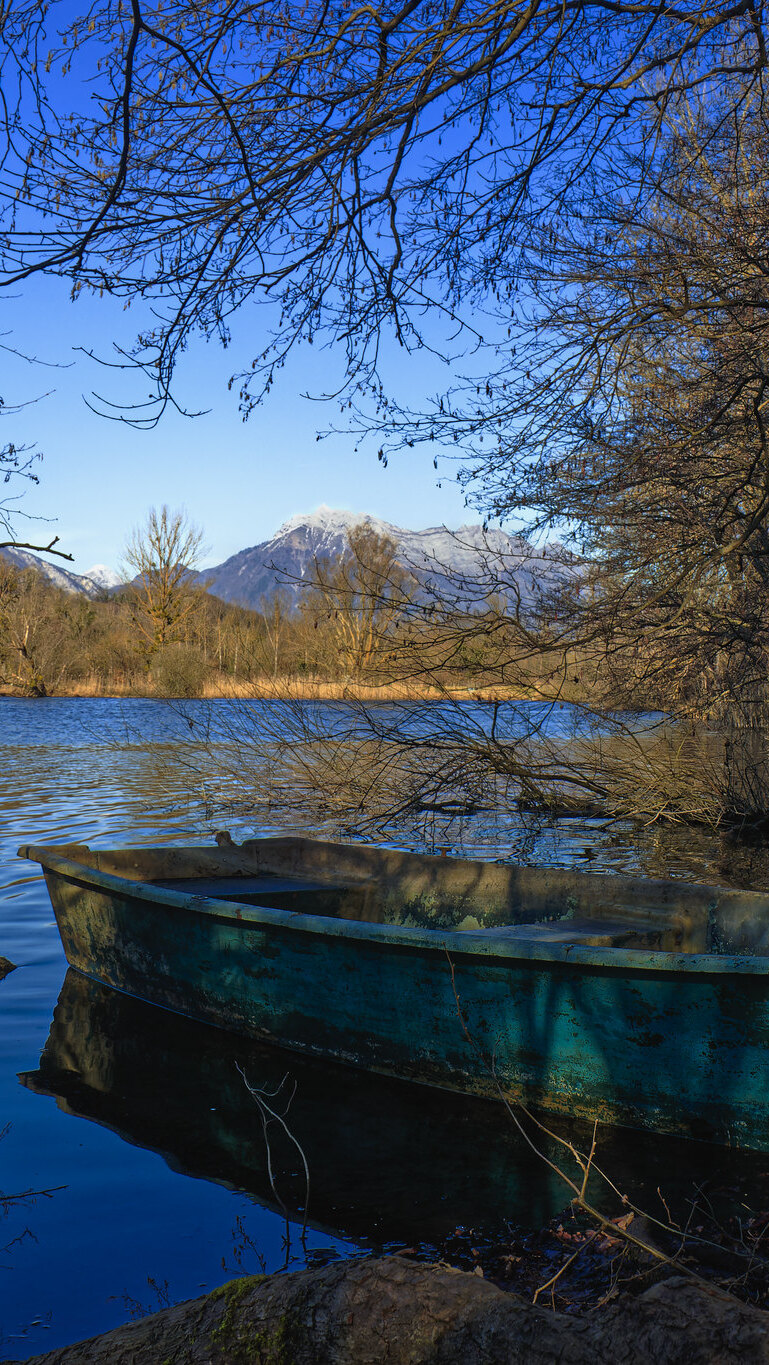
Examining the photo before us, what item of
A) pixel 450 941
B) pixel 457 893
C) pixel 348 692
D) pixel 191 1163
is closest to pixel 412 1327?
pixel 191 1163

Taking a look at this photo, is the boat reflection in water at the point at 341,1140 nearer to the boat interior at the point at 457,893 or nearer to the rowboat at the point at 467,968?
the rowboat at the point at 467,968

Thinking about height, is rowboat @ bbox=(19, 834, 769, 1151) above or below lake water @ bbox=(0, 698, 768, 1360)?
above

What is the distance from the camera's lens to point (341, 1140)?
13.5 ft

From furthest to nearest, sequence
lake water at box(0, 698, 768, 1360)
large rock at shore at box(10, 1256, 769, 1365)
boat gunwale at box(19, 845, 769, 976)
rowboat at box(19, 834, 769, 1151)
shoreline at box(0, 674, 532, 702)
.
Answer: shoreline at box(0, 674, 532, 702)
rowboat at box(19, 834, 769, 1151)
boat gunwale at box(19, 845, 769, 976)
lake water at box(0, 698, 768, 1360)
large rock at shore at box(10, 1256, 769, 1365)

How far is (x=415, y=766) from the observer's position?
9.81 metres

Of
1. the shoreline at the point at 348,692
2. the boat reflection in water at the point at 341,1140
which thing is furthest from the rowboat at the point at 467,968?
the shoreline at the point at 348,692

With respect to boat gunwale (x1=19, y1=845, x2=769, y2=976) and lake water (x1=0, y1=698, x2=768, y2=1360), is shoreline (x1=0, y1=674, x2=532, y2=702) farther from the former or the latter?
lake water (x1=0, y1=698, x2=768, y2=1360)

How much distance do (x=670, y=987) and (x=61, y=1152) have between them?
246 centimetres

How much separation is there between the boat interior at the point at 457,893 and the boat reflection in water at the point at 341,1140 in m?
0.82

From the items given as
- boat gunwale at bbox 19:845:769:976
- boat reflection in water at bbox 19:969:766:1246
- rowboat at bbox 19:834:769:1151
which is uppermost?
boat gunwale at bbox 19:845:769:976

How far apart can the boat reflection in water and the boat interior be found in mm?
824

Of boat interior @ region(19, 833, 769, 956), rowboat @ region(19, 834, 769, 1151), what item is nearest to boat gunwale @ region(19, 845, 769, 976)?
rowboat @ region(19, 834, 769, 1151)

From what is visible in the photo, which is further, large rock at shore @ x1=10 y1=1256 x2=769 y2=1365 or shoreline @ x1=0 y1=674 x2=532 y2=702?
A: shoreline @ x1=0 y1=674 x2=532 y2=702

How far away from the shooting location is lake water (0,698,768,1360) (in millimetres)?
3172
